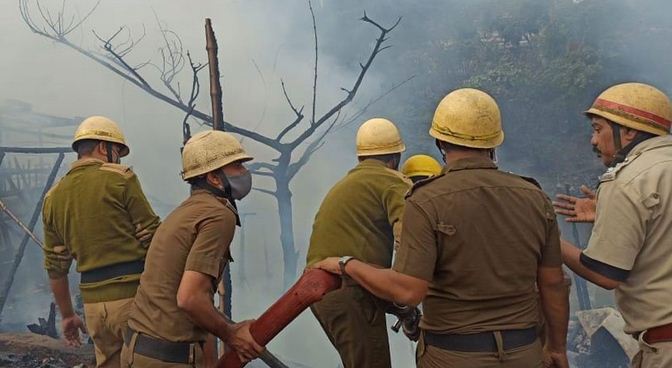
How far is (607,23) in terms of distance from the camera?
8242mm

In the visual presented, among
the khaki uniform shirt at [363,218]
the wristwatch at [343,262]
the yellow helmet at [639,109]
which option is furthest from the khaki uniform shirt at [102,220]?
the yellow helmet at [639,109]

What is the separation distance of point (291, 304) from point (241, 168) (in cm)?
78

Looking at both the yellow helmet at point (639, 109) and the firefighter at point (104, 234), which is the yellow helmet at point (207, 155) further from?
the yellow helmet at point (639, 109)

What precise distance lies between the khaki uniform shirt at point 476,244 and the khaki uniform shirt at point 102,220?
2036mm

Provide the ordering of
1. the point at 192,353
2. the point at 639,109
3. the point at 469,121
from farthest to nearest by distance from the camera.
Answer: the point at 192,353 → the point at 639,109 → the point at 469,121

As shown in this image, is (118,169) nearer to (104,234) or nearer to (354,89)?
(104,234)

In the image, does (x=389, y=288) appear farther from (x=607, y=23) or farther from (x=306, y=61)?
(x=607, y=23)

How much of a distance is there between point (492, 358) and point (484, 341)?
67 millimetres

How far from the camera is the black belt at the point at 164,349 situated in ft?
9.59

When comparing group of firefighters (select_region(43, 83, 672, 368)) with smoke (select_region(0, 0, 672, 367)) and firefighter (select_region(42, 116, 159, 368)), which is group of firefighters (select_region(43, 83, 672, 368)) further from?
smoke (select_region(0, 0, 672, 367))

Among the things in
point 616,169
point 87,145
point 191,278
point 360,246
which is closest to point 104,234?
point 87,145

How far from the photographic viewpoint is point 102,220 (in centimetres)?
378

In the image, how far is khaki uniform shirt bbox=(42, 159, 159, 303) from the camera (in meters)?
3.79

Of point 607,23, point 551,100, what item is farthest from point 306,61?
point 607,23
